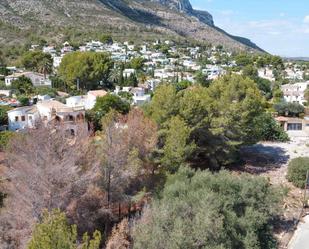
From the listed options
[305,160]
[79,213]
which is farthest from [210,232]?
[305,160]

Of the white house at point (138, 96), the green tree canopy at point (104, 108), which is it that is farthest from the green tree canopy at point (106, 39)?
the green tree canopy at point (104, 108)

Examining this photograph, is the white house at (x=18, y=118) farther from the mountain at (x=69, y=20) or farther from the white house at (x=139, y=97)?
the mountain at (x=69, y=20)

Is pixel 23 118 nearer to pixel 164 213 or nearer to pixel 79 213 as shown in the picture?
pixel 79 213

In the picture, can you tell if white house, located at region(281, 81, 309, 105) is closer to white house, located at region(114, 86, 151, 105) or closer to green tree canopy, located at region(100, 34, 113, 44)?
white house, located at region(114, 86, 151, 105)

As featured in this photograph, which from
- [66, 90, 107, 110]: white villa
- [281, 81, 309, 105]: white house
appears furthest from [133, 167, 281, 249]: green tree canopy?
[281, 81, 309, 105]: white house

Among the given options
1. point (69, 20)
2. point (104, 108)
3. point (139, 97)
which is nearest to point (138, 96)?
point (139, 97)
